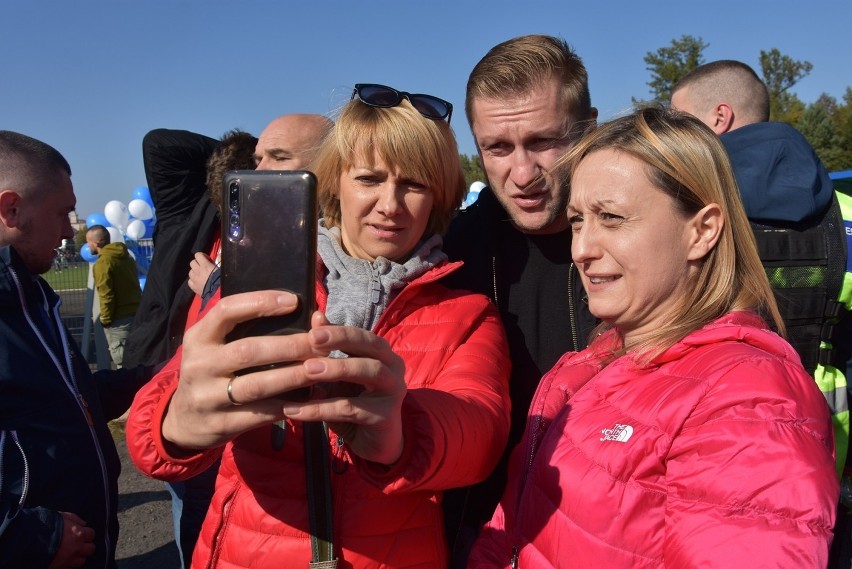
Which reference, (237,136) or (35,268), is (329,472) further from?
(237,136)

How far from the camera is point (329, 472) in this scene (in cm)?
144

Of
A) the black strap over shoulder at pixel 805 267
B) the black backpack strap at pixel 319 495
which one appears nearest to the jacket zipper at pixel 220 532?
the black backpack strap at pixel 319 495

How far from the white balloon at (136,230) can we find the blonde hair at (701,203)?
1405 cm

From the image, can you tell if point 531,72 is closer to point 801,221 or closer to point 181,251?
point 801,221

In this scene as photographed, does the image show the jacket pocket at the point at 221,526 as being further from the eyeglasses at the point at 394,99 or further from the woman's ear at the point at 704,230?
the woman's ear at the point at 704,230

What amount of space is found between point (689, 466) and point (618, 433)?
0.17m

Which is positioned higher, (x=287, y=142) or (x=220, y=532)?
(x=287, y=142)

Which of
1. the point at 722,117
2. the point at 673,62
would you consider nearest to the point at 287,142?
the point at 722,117

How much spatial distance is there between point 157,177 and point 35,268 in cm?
173

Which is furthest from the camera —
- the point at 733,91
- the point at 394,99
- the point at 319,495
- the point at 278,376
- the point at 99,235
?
the point at 99,235

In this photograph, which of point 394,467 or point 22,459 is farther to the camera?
point 22,459

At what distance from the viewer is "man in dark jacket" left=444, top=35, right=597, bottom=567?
2076mm

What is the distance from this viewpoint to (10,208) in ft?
8.13

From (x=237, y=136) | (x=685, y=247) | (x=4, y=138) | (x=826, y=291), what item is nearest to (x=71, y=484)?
(x=4, y=138)
